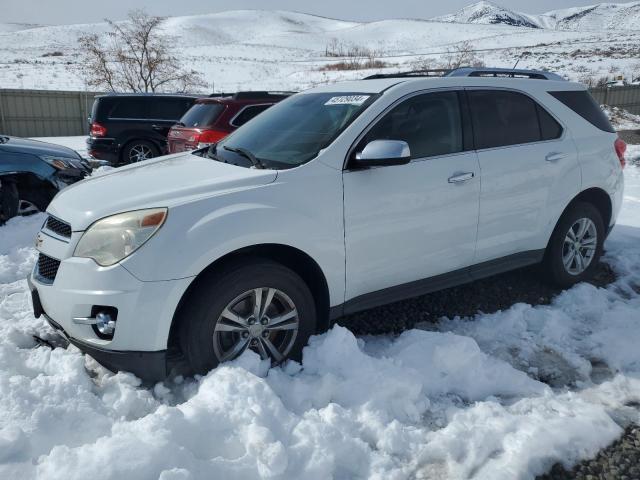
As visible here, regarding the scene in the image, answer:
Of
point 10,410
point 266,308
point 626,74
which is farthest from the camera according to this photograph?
point 626,74

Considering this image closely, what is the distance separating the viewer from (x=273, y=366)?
10.7 feet

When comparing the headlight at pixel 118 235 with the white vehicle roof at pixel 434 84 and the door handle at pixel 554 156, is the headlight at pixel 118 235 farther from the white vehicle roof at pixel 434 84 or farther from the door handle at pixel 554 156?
the door handle at pixel 554 156

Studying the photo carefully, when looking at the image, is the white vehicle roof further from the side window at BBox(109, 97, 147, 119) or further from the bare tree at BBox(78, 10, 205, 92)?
the bare tree at BBox(78, 10, 205, 92)

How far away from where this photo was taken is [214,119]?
8.44 m

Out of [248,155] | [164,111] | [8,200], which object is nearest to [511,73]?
[248,155]

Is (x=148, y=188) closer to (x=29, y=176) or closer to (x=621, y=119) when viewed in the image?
(x=29, y=176)

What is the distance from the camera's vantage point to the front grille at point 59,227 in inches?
123

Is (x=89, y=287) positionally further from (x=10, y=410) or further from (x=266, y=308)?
(x=266, y=308)

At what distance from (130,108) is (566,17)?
592 feet

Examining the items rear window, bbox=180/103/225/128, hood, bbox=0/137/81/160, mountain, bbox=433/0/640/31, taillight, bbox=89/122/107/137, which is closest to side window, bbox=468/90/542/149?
hood, bbox=0/137/81/160

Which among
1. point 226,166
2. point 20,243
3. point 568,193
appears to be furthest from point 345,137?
point 20,243

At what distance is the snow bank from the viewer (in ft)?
7.97

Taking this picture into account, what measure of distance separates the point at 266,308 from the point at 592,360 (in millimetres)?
2217

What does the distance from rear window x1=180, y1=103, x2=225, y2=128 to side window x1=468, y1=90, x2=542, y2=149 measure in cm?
518
